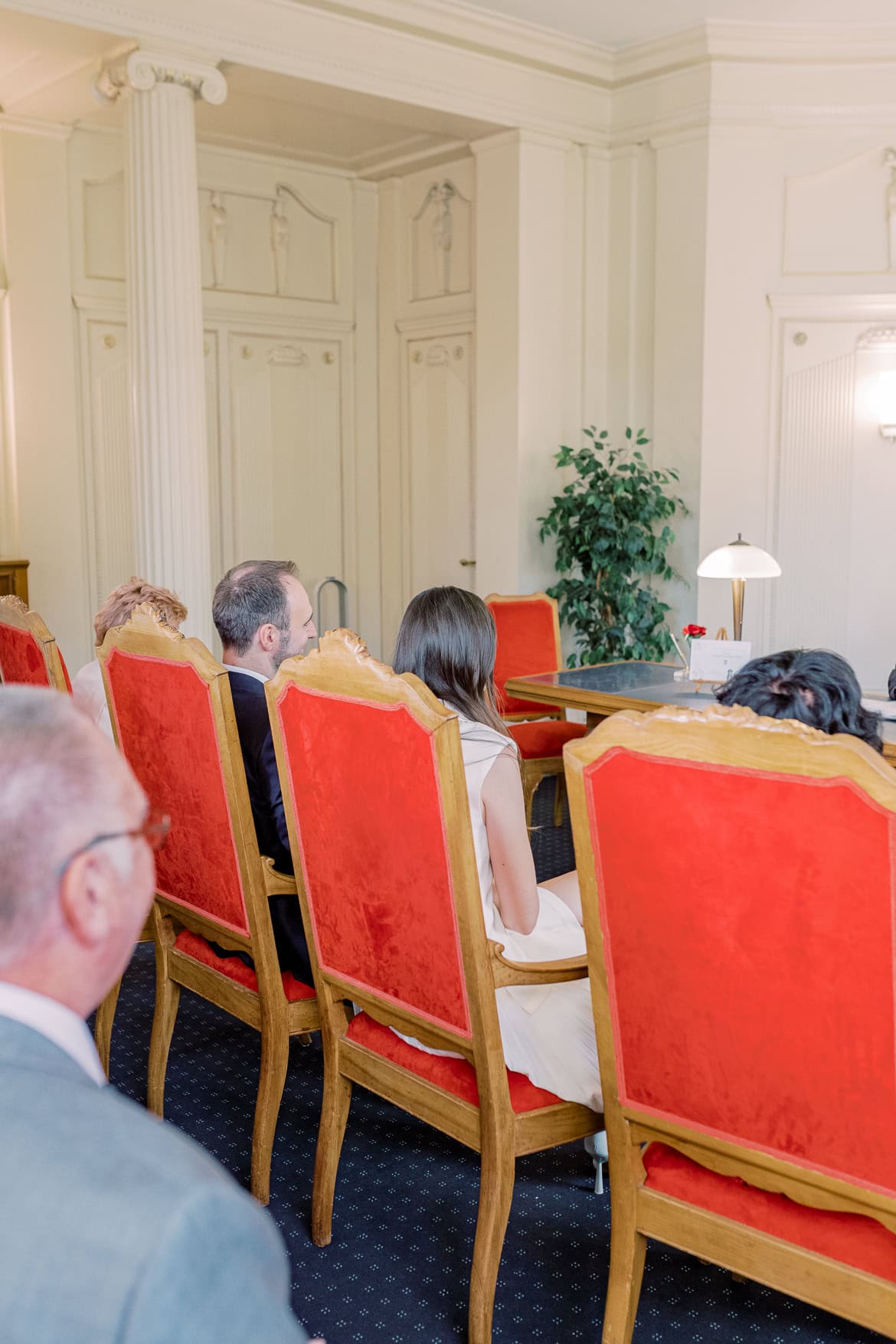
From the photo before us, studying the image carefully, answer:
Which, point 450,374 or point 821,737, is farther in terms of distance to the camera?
point 450,374

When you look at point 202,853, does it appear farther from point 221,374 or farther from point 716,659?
point 221,374

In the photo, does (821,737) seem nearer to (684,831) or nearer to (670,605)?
(684,831)

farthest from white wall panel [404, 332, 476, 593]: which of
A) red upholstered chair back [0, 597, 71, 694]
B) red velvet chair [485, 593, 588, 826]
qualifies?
red upholstered chair back [0, 597, 71, 694]

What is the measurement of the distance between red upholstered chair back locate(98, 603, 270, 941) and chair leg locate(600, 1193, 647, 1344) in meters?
1.01

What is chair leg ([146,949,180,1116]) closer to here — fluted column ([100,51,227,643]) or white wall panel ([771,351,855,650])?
fluted column ([100,51,227,643])

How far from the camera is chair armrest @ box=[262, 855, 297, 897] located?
2.63 meters

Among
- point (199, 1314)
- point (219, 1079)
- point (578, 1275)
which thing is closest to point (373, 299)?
point (219, 1079)

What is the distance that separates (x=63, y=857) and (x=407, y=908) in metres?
1.40

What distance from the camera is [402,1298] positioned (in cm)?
225

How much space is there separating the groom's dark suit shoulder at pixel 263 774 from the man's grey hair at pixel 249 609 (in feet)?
0.92

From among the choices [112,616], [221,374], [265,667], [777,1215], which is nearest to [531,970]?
[777,1215]

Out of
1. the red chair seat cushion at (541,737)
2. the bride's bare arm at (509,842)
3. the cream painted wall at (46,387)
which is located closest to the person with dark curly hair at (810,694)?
the bride's bare arm at (509,842)

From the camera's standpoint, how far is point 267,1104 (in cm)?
254

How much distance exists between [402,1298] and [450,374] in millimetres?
6127
